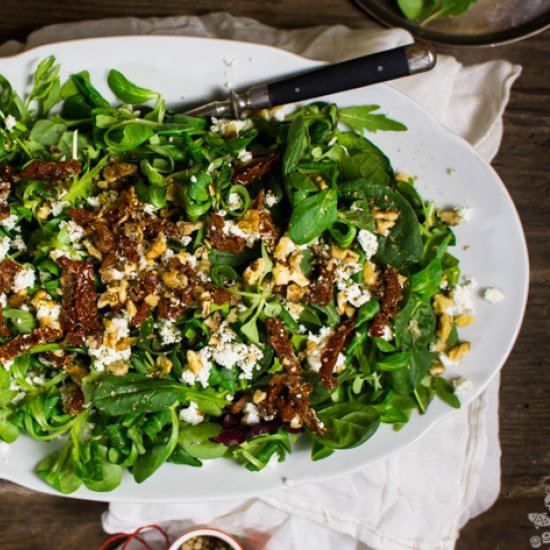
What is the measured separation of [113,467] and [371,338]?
609 mm

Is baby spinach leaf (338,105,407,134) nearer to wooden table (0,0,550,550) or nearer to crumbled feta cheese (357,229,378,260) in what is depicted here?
crumbled feta cheese (357,229,378,260)

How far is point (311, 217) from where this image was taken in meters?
1.29

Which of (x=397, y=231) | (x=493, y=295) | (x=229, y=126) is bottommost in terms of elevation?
(x=493, y=295)

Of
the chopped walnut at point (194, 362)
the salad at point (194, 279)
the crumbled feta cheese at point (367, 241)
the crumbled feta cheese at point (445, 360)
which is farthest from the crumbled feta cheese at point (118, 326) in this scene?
the crumbled feta cheese at point (445, 360)

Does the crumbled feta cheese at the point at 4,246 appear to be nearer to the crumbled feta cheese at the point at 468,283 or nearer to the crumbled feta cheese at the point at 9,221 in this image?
the crumbled feta cheese at the point at 9,221

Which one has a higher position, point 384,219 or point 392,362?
point 384,219

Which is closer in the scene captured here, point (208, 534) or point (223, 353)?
point (223, 353)

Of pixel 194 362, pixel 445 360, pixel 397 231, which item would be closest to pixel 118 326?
pixel 194 362

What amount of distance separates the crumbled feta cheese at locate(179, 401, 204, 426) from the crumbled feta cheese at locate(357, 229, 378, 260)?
0.48 m

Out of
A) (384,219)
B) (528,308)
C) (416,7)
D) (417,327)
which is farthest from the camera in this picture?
(528,308)

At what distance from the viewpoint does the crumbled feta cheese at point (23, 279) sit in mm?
1316

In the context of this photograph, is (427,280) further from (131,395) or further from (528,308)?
(131,395)

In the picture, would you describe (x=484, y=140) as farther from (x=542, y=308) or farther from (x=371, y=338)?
(x=371, y=338)

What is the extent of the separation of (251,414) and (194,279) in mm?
323
